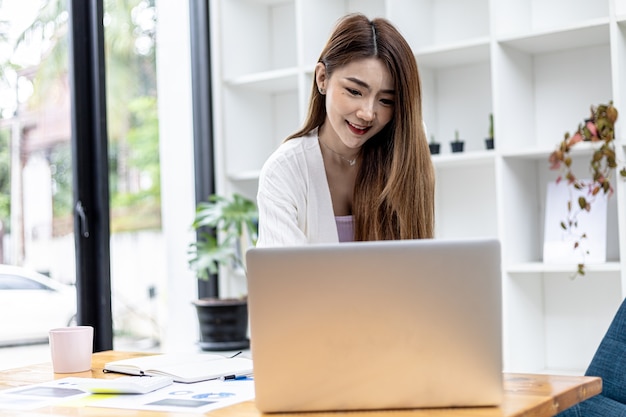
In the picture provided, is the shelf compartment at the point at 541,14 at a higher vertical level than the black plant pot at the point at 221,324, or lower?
higher

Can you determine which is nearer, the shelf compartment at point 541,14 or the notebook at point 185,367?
the notebook at point 185,367

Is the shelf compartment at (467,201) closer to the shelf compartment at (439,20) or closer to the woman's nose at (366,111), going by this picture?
the shelf compartment at (439,20)

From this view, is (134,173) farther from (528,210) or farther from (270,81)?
(528,210)

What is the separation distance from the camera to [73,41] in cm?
330

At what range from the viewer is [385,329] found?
122 cm

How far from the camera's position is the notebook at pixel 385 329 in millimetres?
1220

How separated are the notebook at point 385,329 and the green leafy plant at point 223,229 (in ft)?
7.37

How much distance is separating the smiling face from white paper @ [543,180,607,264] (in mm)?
1169

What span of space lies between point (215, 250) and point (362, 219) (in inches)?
61.2

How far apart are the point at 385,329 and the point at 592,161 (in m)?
1.82

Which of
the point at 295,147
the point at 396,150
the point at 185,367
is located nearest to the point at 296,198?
the point at 295,147

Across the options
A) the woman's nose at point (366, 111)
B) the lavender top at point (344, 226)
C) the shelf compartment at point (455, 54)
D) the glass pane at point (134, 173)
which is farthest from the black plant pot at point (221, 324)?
the woman's nose at point (366, 111)

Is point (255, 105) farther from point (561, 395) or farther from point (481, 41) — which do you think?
point (561, 395)

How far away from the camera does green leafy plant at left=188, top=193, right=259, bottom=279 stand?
3.49 meters
